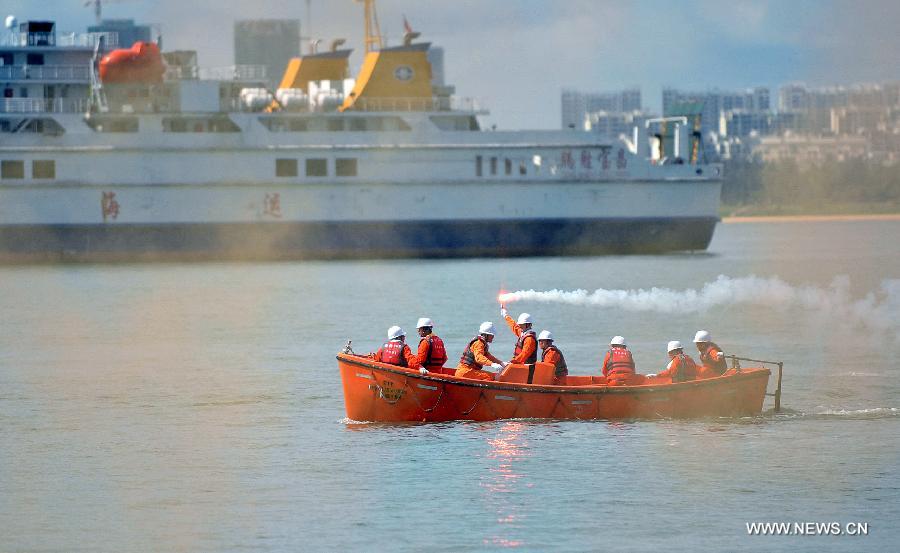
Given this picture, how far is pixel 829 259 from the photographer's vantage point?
107 m

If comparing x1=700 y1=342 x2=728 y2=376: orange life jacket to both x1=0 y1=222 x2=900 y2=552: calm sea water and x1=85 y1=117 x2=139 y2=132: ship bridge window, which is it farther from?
x1=85 y1=117 x2=139 y2=132: ship bridge window

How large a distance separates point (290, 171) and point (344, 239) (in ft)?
16.6

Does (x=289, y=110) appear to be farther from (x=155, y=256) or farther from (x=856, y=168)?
(x=856, y=168)

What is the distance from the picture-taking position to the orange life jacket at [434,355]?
117ft

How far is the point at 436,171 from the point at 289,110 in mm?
8592

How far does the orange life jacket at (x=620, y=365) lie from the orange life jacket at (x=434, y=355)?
350 centimetres

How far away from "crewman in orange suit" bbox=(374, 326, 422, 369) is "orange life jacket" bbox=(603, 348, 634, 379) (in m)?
4.02

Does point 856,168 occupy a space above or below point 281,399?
above

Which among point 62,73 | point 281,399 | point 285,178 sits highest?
point 62,73

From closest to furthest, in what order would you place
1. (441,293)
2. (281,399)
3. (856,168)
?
(281,399) → (441,293) → (856,168)

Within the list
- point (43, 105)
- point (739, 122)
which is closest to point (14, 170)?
point (43, 105)

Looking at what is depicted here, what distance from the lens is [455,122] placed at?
93000 mm

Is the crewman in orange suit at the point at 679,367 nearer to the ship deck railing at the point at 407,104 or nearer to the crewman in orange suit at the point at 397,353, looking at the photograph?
the crewman in orange suit at the point at 397,353

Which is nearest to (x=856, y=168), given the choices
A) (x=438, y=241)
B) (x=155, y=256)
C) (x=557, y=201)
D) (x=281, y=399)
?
(x=557, y=201)
